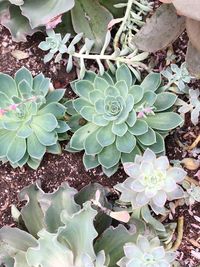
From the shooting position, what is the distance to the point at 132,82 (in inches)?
77.4

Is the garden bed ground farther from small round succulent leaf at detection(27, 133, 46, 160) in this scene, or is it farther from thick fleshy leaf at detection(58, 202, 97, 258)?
thick fleshy leaf at detection(58, 202, 97, 258)

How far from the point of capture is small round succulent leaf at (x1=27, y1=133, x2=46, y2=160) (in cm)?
192

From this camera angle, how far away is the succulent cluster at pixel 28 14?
1907 mm

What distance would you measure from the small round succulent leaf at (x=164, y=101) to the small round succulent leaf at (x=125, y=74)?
0.29ft

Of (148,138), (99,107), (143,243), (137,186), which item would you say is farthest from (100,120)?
(143,243)

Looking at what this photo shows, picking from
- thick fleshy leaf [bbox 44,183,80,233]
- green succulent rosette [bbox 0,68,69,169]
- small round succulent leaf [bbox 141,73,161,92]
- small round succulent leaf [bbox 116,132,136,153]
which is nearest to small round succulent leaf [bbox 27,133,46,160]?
green succulent rosette [bbox 0,68,69,169]

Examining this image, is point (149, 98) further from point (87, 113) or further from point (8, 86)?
point (8, 86)

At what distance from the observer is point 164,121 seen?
6.22 feet

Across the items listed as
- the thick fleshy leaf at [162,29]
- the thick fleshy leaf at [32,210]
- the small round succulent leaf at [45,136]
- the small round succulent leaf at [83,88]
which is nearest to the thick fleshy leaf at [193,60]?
the thick fleshy leaf at [162,29]

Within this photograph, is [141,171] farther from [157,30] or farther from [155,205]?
[157,30]

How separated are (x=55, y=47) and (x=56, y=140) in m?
0.26

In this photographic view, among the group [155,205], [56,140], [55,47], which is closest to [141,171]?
[155,205]

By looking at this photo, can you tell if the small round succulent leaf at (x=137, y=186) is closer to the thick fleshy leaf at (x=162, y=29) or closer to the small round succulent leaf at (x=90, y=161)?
the small round succulent leaf at (x=90, y=161)

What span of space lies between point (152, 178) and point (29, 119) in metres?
0.39
